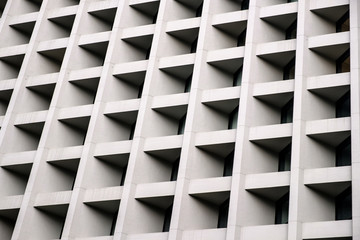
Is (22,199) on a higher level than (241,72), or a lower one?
lower

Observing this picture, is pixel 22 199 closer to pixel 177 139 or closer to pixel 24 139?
pixel 24 139

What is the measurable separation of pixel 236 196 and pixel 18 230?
49.5 feet

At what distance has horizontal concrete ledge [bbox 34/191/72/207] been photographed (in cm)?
4450

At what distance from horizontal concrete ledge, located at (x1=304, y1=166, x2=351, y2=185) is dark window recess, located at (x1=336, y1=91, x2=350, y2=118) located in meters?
5.11

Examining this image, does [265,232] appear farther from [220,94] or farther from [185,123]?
[185,123]

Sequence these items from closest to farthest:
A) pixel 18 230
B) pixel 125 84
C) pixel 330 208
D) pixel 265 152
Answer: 1. pixel 330 208
2. pixel 265 152
3. pixel 18 230
4. pixel 125 84

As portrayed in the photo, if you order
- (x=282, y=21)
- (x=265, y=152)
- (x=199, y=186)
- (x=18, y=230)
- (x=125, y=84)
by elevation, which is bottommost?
(x=18, y=230)

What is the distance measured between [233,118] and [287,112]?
380cm

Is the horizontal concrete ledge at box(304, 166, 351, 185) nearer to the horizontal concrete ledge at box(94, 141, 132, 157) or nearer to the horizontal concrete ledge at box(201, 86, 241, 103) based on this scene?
the horizontal concrete ledge at box(201, 86, 241, 103)

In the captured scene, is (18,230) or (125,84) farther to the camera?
(125,84)

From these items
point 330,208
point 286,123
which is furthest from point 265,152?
point 330,208

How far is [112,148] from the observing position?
45062 millimetres

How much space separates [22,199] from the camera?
150ft

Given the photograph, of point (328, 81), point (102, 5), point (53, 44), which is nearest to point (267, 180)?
point (328, 81)
